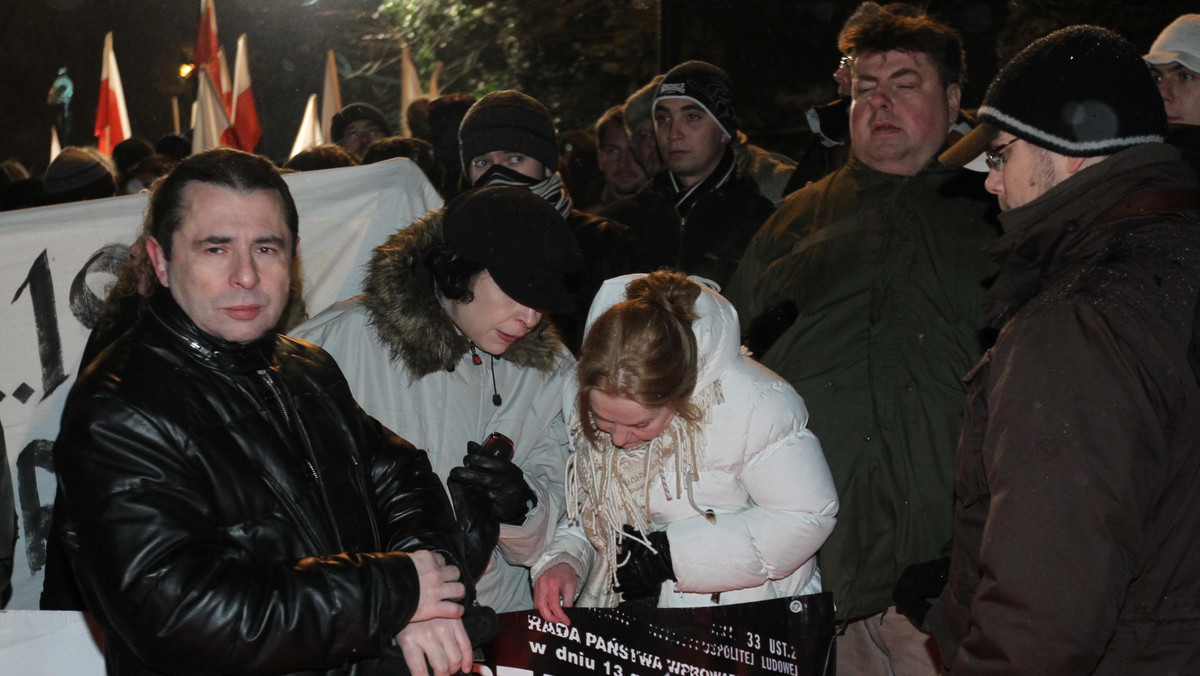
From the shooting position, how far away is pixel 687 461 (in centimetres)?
318

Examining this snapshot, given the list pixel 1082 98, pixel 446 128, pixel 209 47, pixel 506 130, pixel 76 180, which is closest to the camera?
pixel 1082 98

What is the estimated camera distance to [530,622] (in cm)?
299

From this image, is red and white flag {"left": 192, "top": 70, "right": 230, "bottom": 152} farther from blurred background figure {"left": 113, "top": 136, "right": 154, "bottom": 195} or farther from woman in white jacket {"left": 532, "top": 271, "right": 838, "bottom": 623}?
woman in white jacket {"left": 532, "top": 271, "right": 838, "bottom": 623}

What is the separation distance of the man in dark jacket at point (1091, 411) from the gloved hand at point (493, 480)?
131 cm

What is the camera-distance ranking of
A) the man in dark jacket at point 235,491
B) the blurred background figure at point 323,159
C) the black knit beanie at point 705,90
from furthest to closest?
the blurred background figure at point 323,159
the black knit beanie at point 705,90
the man in dark jacket at point 235,491

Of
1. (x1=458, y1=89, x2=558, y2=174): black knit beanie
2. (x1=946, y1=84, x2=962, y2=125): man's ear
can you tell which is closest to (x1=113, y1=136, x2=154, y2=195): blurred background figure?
(x1=458, y1=89, x2=558, y2=174): black knit beanie

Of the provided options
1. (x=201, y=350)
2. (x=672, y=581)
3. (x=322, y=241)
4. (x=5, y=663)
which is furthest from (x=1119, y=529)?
(x=322, y=241)

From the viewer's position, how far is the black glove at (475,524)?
3.07 meters

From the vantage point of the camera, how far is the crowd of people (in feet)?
6.88

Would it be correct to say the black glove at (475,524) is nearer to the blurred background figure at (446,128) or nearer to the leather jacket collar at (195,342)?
the leather jacket collar at (195,342)

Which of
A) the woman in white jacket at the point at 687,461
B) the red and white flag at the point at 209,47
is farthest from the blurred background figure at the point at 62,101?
the woman in white jacket at the point at 687,461

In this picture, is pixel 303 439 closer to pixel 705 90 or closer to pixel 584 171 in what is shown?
pixel 705 90

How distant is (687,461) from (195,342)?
1464 mm

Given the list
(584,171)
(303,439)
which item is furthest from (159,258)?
(584,171)
